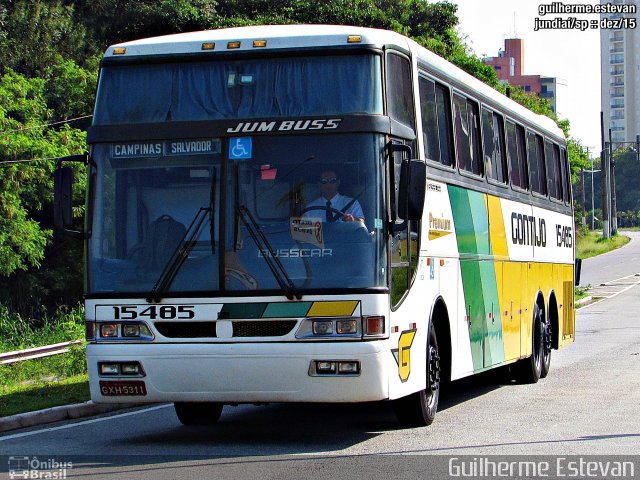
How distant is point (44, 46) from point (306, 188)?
1626 inches

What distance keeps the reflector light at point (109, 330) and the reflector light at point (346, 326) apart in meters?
1.89

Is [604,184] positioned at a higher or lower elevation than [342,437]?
higher

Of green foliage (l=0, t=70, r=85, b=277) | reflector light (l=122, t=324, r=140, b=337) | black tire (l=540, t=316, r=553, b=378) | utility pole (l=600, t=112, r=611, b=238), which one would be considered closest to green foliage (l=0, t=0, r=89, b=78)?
green foliage (l=0, t=70, r=85, b=277)

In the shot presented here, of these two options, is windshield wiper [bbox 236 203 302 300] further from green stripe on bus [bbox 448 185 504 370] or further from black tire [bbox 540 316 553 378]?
black tire [bbox 540 316 553 378]

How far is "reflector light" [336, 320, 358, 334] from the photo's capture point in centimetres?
977

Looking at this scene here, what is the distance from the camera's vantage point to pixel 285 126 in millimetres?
10094

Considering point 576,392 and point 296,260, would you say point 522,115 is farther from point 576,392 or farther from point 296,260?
point 296,260

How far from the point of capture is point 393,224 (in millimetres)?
10047

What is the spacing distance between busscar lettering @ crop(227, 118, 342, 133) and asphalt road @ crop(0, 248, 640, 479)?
8.66ft

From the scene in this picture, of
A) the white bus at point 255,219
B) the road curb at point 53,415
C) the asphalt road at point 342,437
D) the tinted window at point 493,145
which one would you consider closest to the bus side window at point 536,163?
the tinted window at point 493,145

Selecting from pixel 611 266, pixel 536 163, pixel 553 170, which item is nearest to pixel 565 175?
pixel 553 170

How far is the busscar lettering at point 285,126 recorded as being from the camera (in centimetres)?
1002

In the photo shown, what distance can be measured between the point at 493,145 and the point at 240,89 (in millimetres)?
5201

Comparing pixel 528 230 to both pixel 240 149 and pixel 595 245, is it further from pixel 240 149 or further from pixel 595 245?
pixel 595 245
